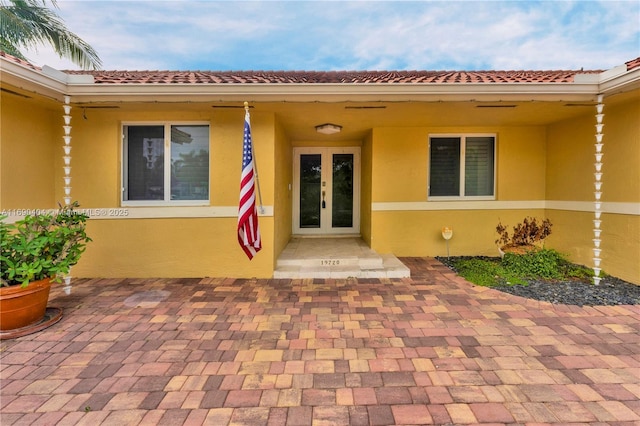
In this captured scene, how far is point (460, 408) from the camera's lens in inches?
80.7

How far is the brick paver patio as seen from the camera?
2.03 meters

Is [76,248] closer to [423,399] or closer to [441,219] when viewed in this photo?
[423,399]

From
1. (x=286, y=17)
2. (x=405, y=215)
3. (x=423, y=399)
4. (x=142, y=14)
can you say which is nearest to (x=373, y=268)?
(x=405, y=215)

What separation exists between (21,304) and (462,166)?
280 inches

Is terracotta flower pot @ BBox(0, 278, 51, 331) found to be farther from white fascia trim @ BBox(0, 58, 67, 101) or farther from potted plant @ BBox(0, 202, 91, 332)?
white fascia trim @ BBox(0, 58, 67, 101)

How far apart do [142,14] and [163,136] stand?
212 inches

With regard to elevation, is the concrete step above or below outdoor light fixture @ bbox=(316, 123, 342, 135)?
below

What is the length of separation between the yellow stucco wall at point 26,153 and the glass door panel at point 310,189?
4772 millimetres

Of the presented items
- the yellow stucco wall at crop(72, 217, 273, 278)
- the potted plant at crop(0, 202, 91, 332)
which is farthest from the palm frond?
the potted plant at crop(0, 202, 91, 332)

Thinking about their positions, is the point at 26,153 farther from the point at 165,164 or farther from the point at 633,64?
the point at 633,64

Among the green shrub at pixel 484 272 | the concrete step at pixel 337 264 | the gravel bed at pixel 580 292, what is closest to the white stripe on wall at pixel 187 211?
the concrete step at pixel 337 264

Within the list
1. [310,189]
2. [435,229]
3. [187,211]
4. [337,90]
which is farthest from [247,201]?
[435,229]

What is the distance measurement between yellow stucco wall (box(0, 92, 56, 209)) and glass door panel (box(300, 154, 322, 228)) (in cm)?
477

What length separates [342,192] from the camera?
7.81m
